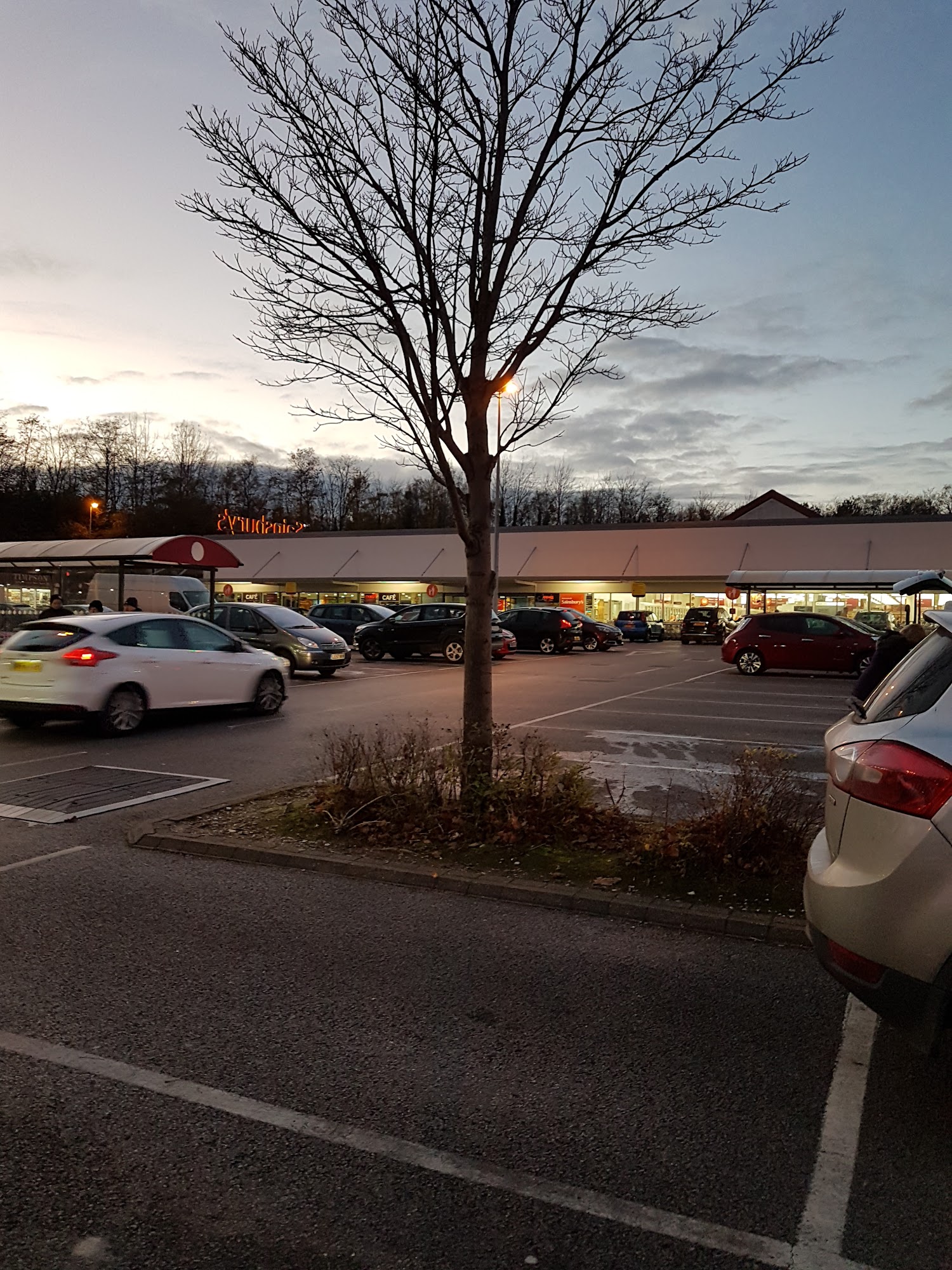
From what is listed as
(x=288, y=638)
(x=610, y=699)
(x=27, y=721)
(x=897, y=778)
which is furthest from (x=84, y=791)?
(x=288, y=638)

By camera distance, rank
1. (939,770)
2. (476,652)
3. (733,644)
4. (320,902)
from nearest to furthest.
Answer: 1. (939,770)
2. (320,902)
3. (476,652)
4. (733,644)

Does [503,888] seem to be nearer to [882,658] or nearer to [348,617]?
[882,658]

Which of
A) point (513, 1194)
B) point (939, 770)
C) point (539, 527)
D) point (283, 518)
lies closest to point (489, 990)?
point (513, 1194)

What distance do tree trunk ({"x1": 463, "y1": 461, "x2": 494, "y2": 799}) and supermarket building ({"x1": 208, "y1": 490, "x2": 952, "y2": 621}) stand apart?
3235 cm

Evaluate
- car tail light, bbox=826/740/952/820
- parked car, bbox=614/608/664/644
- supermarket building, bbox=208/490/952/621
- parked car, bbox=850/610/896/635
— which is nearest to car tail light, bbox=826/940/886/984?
car tail light, bbox=826/740/952/820

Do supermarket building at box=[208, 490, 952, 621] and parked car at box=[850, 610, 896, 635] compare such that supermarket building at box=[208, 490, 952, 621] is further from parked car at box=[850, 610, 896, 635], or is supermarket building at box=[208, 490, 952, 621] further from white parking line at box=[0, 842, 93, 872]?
white parking line at box=[0, 842, 93, 872]

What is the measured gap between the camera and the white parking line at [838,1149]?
8.63 ft

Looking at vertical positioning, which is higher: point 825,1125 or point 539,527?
point 539,527

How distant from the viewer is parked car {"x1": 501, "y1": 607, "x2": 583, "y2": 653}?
3488cm

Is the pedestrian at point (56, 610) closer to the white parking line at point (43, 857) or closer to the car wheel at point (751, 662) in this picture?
the white parking line at point (43, 857)

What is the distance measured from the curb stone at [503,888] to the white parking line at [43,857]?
325mm

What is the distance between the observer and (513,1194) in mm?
2820

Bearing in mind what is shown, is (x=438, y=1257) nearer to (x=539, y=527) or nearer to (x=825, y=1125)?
(x=825, y=1125)

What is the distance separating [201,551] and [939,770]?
21.1m
